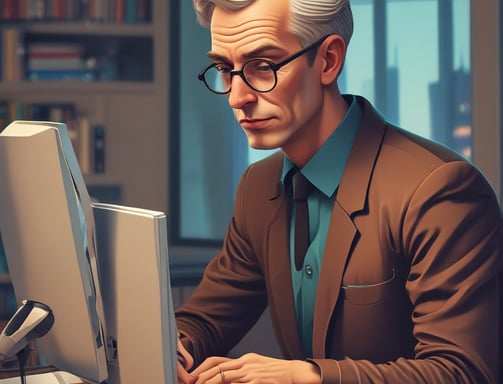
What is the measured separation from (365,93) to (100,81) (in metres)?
1.14

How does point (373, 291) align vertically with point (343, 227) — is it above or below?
below

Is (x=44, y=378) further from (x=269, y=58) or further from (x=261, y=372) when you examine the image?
(x=269, y=58)

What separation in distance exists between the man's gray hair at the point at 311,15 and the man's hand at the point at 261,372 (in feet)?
1.73

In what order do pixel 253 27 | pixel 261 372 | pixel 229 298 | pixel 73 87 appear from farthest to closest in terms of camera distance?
pixel 73 87
pixel 229 298
pixel 253 27
pixel 261 372

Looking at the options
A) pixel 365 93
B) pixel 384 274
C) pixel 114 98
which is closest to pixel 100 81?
pixel 114 98

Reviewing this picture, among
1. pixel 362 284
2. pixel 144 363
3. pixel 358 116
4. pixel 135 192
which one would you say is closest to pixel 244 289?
pixel 362 284

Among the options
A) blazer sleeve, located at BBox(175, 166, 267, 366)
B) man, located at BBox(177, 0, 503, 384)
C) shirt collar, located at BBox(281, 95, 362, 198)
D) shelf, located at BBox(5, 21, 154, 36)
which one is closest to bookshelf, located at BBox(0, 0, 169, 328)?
shelf, located at BBox(5, 21, 154, 36)

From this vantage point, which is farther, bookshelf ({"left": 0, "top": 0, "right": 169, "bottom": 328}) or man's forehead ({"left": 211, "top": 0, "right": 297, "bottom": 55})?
bookshelf ({"left": 0, "top": 0, "right": 169, "bottom": 328})

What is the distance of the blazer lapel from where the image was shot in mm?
1454

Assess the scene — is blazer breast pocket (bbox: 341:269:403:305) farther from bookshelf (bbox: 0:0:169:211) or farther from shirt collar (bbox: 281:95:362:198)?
bookshelf (bbox: 0:0:169:211)

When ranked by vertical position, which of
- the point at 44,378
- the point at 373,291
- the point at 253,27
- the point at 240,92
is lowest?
the point at 44,378

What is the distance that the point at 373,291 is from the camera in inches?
56.7

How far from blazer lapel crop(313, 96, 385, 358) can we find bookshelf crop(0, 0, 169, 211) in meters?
2.33

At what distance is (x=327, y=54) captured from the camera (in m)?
1.46
